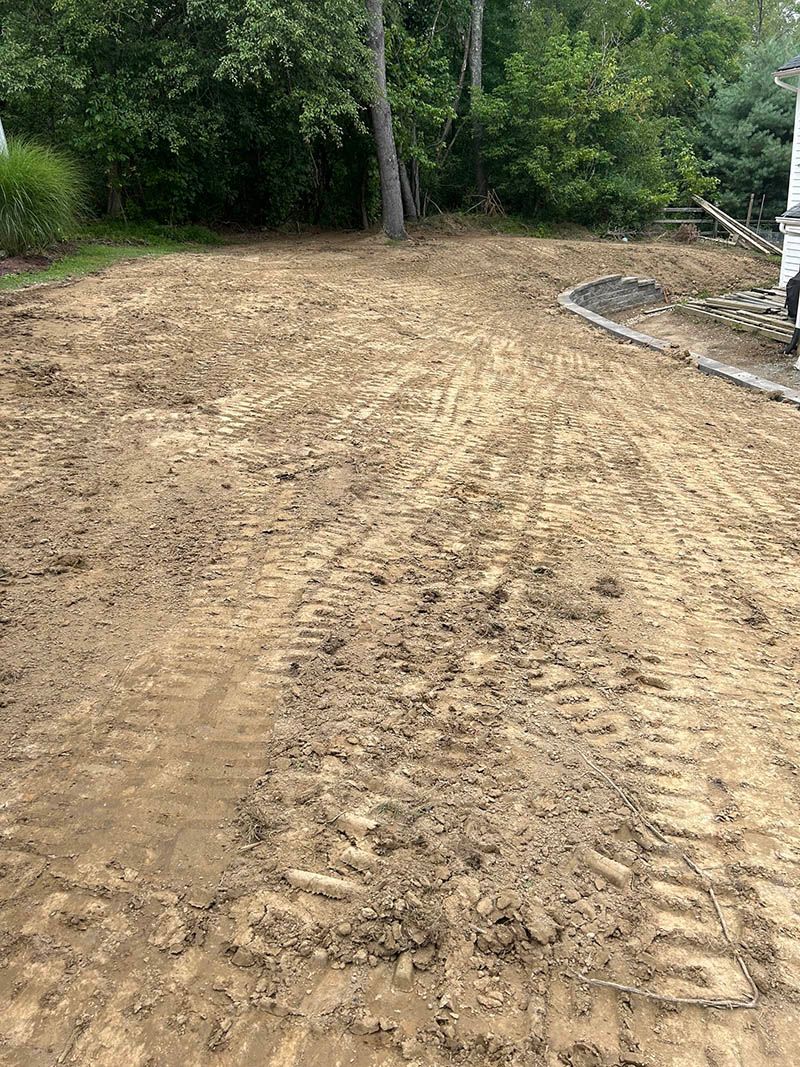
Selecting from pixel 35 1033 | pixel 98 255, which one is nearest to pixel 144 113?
pixel 98 255

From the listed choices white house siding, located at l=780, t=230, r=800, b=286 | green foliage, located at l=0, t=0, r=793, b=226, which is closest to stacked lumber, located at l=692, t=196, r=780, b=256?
green foliage, located at l=0, t=0, r=793, b=226

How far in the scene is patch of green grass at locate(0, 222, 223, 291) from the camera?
428 inches

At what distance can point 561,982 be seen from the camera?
213 centimetres

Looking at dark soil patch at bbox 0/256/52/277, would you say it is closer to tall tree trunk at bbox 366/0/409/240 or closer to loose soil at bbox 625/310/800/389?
tall tree trunk at bbox 366/0/409/240

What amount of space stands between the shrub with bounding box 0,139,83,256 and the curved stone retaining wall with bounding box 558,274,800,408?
28.1 ft

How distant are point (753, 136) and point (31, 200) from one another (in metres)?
24.4

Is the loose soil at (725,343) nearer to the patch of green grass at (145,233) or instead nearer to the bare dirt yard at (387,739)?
the bare dirt yard at (387,739)

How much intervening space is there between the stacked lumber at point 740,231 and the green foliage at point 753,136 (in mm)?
1167

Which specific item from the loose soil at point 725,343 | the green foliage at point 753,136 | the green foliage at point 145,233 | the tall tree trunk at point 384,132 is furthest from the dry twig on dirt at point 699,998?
the green foliage at point 753,136

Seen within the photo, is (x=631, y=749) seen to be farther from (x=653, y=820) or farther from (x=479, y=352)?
(x=479, y=352)

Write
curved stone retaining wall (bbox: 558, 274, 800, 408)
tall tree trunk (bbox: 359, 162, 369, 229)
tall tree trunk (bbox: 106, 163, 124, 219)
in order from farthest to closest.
Answer: tall tree trunk (bbox: 359, 162, 369, 229) < tall tree trunk (bbox: 106, 163, 124, 219) < curved stone retaining wall (bbox: 558, 274, 800, 408)

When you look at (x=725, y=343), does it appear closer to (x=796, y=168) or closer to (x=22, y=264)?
(x=796, y=168)

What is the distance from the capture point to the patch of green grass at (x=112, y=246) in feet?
35.7

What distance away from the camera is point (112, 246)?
14.3 m
